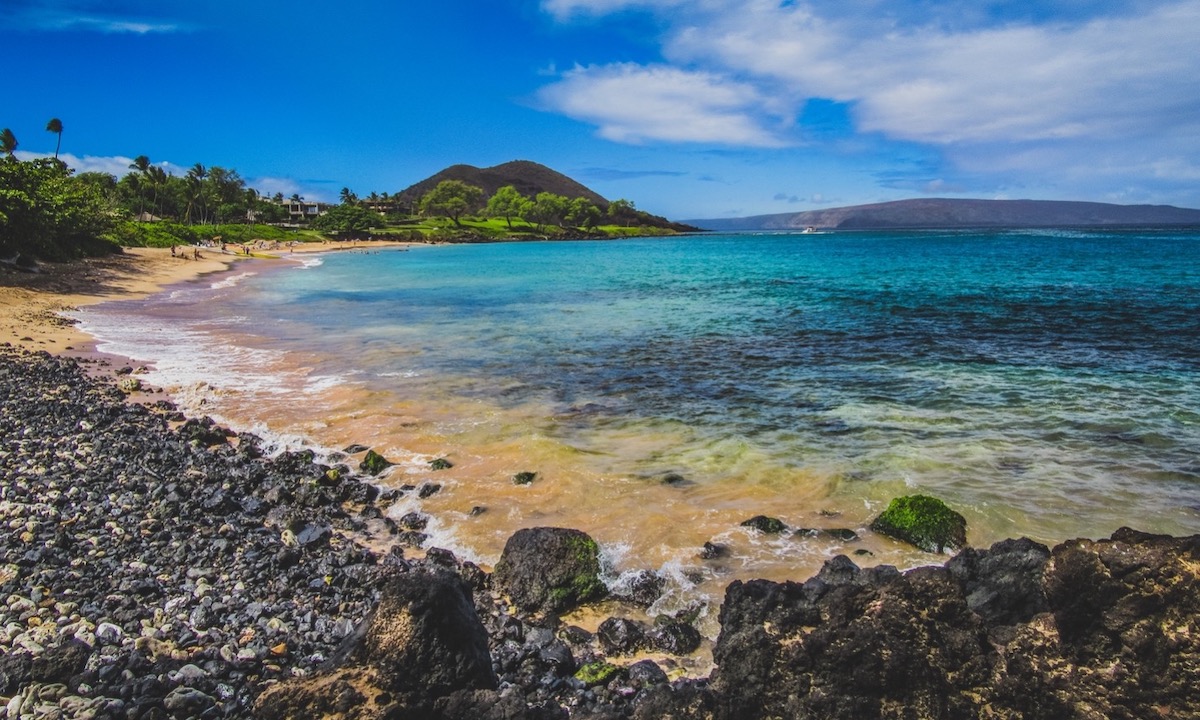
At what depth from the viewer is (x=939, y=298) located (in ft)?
129

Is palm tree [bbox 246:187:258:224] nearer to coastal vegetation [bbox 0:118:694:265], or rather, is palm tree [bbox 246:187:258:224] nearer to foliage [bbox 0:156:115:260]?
coastal vegetation [bbox 0:118:694:265]

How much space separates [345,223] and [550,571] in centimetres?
16370

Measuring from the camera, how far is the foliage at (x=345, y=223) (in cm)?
15450

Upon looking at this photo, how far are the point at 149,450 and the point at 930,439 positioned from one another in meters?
15.5

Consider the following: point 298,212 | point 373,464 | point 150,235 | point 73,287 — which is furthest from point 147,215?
point 373,464

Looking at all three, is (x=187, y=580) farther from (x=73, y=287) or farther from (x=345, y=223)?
(x=345, y=223)

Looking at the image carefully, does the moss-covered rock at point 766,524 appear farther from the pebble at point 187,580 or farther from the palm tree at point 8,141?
the palm tree at point 8,141

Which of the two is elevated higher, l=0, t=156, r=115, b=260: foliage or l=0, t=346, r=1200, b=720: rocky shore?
l=0, t=156, r=115, b=260: foliage

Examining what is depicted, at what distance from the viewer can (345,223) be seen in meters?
154

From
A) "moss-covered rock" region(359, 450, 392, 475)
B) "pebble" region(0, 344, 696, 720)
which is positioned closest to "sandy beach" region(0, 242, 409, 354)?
"pebble" region(0, 344, 696, 720)

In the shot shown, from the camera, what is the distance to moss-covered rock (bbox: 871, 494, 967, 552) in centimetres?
882

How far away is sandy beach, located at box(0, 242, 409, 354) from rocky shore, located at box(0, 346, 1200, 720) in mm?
16738

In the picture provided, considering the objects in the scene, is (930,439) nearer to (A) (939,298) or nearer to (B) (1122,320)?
(B) (1122,320)

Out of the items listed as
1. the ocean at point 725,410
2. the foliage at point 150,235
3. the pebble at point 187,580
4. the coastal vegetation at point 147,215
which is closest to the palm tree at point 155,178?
the coastal vegetation at point 147,215
